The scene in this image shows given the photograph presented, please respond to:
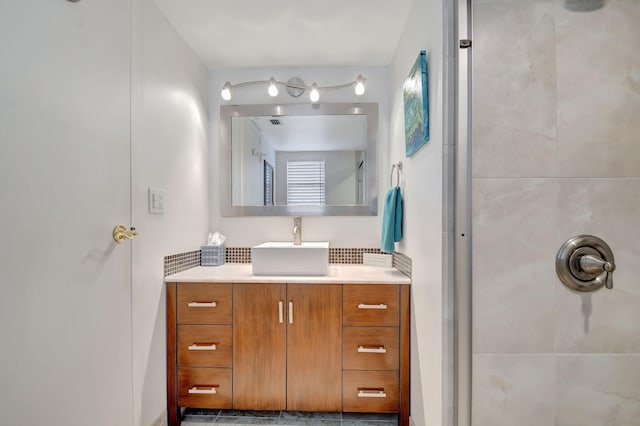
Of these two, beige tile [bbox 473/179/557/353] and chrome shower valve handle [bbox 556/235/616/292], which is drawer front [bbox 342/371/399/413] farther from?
chrome shower valve handle [bbox 556/235/616/292]

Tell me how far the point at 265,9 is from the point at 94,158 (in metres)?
1.13

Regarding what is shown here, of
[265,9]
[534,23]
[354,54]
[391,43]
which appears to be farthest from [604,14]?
[265,9]

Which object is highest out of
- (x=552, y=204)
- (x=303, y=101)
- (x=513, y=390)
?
(x=303, y=101)

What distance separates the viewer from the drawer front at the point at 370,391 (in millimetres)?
1501

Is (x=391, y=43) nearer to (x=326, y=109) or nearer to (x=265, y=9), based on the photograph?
(x=326, y=109)

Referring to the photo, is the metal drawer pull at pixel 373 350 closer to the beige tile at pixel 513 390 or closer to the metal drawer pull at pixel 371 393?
the metal drawer pull at pixel 371 393

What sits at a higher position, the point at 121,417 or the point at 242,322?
the point at 242,322

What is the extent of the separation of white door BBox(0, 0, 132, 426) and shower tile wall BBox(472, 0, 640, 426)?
4.59 ft

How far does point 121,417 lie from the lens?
46.6 inches

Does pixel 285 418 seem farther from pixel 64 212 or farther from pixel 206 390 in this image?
pixel 64 212

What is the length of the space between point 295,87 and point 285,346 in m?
1.74

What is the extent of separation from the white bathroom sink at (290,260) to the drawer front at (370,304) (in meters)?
0.21

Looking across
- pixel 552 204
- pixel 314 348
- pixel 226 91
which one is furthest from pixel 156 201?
pixel 552 204

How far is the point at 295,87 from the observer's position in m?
2.01
